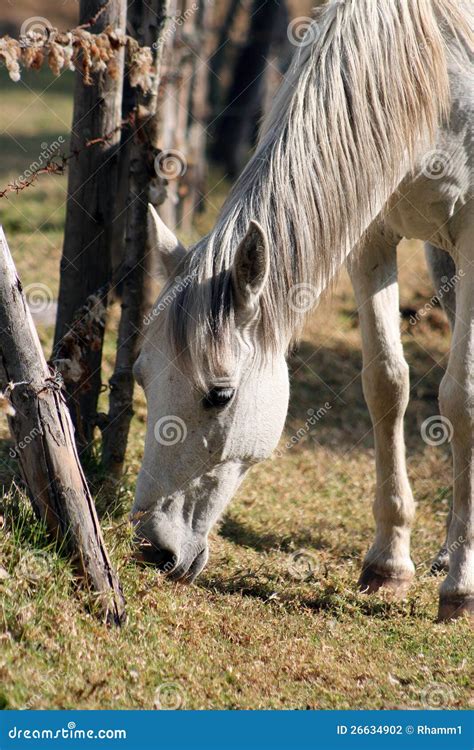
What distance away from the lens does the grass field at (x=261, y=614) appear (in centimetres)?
321

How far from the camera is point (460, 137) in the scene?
13.5 feet

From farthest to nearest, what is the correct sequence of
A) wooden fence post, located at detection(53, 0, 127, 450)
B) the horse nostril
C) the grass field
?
wooden fence post, located at detection(53, 0, 127, 450), the horse nostril, the grass field

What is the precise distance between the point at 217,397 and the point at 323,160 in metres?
1.04

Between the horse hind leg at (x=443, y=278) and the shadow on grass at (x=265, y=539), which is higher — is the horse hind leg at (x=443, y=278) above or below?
above

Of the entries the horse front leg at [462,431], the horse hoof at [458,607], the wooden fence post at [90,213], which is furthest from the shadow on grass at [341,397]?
the horse hoof at [458,607]

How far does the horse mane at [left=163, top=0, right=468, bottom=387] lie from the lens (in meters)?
3.48

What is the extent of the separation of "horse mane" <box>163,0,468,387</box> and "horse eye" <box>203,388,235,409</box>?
7cm

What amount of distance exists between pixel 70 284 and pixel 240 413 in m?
1.54

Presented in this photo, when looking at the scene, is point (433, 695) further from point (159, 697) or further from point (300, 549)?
point (300, 549)

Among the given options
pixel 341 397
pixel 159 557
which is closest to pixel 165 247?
pixel 159 557

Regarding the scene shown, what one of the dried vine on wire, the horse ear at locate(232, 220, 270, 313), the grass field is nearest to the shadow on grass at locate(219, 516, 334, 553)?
the grass field

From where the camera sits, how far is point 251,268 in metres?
3.41

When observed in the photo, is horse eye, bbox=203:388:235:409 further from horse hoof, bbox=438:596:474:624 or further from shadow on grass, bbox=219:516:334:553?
shadow on grass, bbox=219:516:334:553

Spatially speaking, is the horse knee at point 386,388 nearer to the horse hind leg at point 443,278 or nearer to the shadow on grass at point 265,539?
the horse hind leg at point 443,278
